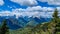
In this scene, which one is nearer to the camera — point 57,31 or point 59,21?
point 57,31

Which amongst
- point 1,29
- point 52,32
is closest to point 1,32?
point 1,29

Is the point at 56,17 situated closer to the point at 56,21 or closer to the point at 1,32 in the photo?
the point at 56,21

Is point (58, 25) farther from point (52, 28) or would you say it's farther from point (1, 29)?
point (1, 29)

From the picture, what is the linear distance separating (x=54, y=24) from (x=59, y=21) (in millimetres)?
2715

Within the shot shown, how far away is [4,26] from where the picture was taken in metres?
52.1

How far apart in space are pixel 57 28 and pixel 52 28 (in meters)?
1.37

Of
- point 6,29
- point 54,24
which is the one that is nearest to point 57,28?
point 54,24

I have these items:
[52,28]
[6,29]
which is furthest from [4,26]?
[52,28]

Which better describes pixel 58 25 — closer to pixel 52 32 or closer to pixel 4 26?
pixel 52 32

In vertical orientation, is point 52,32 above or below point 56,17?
below

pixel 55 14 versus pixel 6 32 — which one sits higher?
pixel 55 14

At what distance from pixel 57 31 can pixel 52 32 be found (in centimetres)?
145

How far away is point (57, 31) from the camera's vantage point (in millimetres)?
49438

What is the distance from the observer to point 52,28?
5016cm
